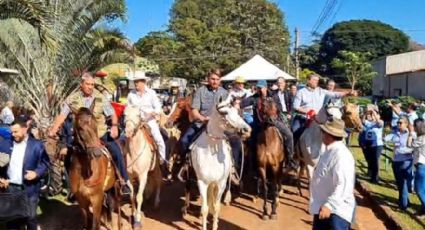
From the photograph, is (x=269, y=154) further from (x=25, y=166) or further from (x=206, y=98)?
(x=25, y=166)

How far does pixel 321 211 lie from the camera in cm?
590

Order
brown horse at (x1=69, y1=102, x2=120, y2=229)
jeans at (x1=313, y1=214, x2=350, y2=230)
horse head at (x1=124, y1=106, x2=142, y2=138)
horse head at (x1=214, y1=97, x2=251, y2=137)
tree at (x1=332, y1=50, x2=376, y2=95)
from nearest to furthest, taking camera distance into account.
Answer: jeans at (x1=313, y1=214, x2=350, y2=230)
brown horse at (x1=69, y1=102, x2=120, y2=229)
horse head at (x1=214, y1=97, x2=251, y2=137)
horse head at (x1=124, y1=106, x2=142, y2=138)
tree at (x1=332, y1=50, x2=376, y2=95)

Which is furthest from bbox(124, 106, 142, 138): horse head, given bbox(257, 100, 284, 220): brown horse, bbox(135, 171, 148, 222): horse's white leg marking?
bbox(257, 100, 284, 220): brown horse

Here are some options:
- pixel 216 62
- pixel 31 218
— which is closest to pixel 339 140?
pixel 31 218

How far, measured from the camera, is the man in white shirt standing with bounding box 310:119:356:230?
5.82m

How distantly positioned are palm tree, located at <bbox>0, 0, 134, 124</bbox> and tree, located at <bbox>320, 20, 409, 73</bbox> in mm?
76985

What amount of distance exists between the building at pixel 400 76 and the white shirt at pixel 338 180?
3149 cm

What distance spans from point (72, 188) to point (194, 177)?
2624 mm

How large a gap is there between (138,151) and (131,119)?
67cm

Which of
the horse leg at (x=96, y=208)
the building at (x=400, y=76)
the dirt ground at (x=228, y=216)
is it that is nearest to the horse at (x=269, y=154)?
the dirt ground at (x=228, y=216)

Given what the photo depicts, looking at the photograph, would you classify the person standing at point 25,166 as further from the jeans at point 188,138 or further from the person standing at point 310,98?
the person standing at point 310,98

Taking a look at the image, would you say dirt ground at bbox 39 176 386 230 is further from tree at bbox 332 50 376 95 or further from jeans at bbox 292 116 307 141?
tree at bbox 332 50 376 95

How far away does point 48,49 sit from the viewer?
12656mm

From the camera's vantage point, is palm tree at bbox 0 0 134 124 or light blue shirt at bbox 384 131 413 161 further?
palm tree at bbox 0 0 134 124
